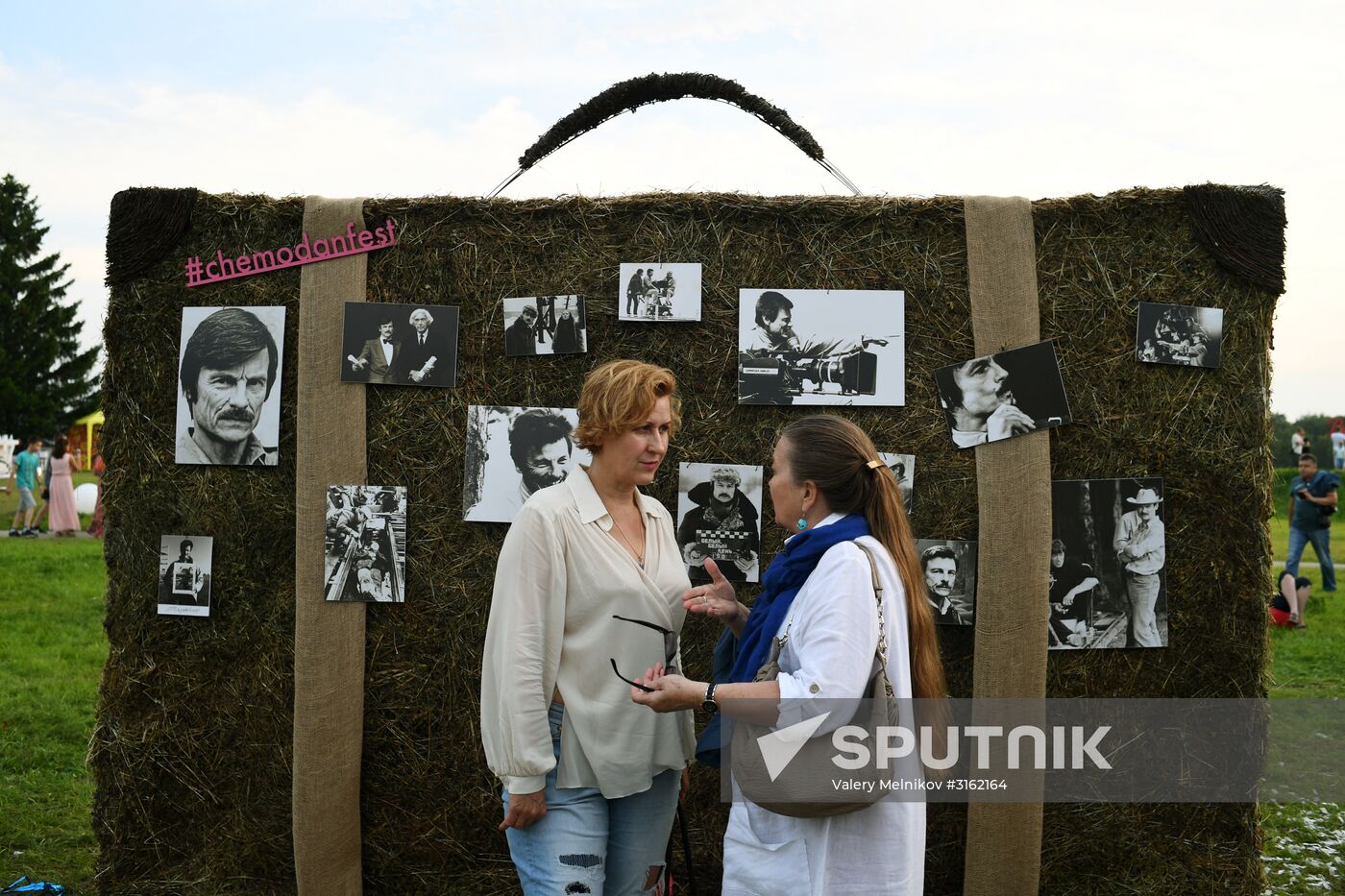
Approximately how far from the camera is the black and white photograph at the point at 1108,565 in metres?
3.92

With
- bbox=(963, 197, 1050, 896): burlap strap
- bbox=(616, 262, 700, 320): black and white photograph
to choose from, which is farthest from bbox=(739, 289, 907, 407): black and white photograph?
bbox=(963, 197, 1050, 896): burlap strap

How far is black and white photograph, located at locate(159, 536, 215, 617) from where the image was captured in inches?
159

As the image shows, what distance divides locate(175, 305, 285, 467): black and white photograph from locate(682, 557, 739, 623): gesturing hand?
205cm

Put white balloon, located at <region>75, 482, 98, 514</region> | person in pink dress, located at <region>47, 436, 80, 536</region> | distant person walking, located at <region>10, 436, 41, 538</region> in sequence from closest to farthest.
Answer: person in pink dress, located at <region>47, 436, 80, 536</region> < distant person walking, located at <region>10, 436, 41, 538</region> < white balloon, located at <region>75, 482, 98, 514</region>

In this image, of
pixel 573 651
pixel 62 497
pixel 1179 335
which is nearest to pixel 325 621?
pixel 573 651

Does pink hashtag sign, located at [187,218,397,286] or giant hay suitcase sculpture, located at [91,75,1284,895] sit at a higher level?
pink hashtag sign, located at [187,218,397,286]

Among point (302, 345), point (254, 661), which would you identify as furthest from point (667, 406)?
point (254, 661)

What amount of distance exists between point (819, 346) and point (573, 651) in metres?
1.71

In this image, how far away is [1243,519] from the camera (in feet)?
13.0

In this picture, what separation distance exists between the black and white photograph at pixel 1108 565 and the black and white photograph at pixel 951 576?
327mm

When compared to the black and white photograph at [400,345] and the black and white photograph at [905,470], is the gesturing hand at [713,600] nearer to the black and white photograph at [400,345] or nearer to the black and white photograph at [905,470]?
the black and white photograph at [905,470]

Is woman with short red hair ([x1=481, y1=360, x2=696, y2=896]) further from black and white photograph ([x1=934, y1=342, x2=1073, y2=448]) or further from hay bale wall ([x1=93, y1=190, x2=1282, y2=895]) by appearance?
black and white photograph ([x1=934, y1=342, x2=1073, y2=448])

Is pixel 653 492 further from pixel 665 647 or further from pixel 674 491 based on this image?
pixel 665 647

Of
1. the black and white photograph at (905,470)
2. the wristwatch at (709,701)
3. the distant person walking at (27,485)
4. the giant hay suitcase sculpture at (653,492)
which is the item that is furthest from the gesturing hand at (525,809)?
the distant person walking at (27,485)
